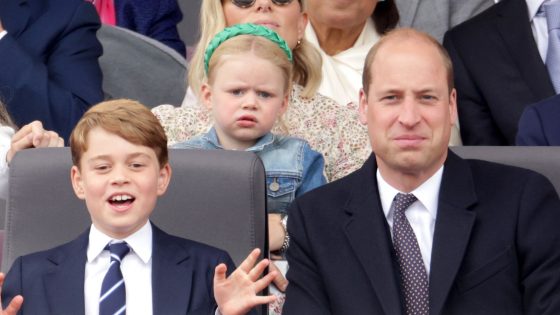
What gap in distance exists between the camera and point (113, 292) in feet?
11.0

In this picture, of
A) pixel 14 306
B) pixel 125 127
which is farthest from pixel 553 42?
pixel 14 306

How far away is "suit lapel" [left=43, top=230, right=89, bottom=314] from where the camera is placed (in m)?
3.38

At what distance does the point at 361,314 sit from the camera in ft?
11.1

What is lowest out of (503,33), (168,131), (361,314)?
(361,314)

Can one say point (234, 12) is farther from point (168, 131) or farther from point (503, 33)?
point (503, 33)

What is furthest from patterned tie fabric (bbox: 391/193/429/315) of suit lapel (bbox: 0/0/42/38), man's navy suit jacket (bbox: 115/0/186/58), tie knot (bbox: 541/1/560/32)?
man's navy suit jacket (bbox: 115/0/186/58)

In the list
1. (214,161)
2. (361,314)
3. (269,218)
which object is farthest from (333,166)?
(361,314)

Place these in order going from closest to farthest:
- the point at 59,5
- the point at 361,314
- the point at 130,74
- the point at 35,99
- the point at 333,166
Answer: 1. the point at 361,314
2. the point at 333,166
3. the point at 35,99
4. the point at 59,5
5. the point at 130,74

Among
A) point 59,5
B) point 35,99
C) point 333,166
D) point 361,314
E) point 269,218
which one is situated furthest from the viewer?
point 59,5

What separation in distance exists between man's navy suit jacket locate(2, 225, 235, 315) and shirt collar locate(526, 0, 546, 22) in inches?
68.4

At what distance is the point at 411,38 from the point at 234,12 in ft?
3.51

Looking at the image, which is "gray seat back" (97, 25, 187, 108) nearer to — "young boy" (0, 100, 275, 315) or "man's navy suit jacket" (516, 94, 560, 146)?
"man's navy suit jacket" (516, 94, 560, 146)

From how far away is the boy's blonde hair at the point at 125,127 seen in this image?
3434 millimetres

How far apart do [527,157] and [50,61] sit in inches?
70.1
